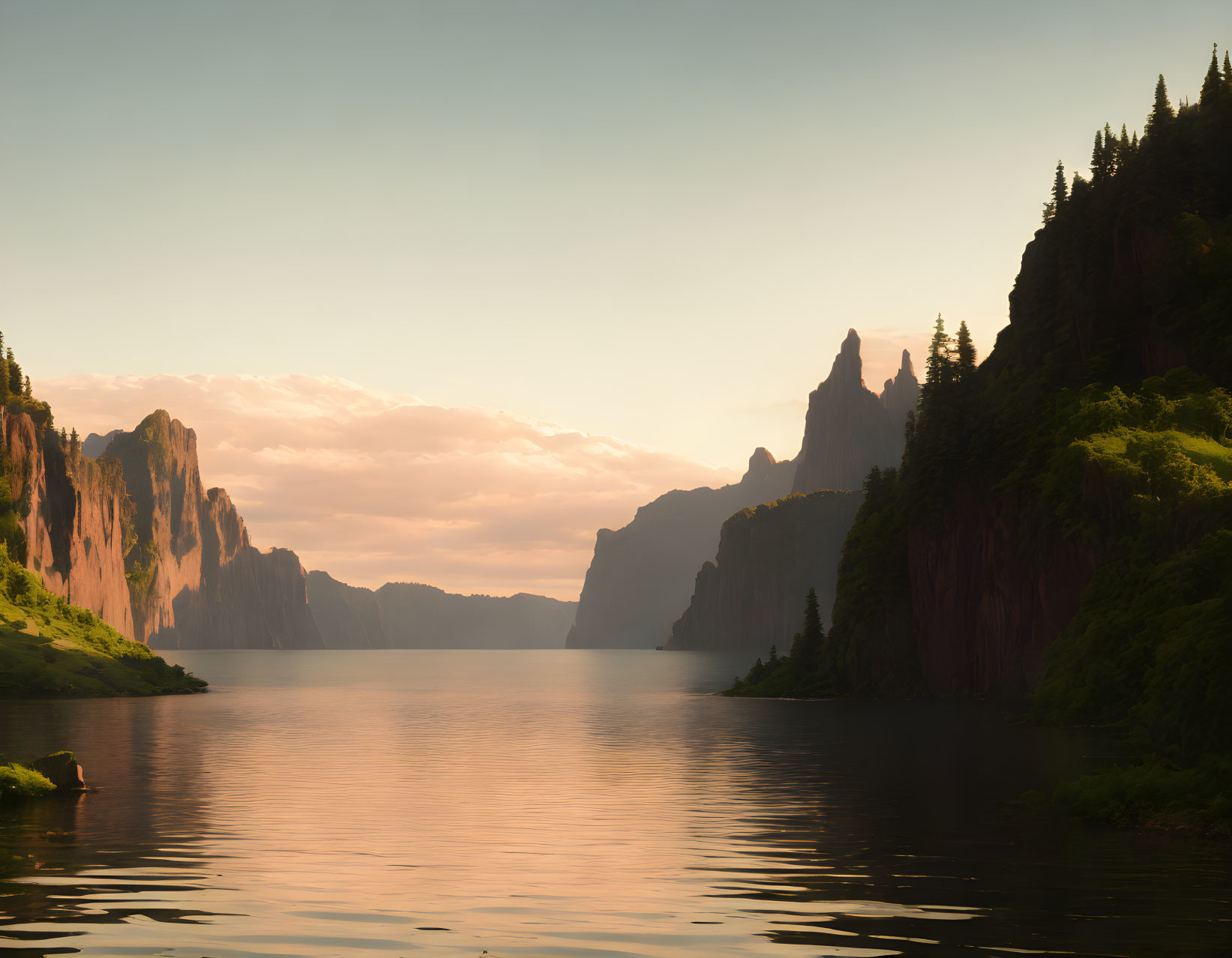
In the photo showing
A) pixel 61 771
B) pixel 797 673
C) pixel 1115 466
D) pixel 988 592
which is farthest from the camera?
pixel 797 673

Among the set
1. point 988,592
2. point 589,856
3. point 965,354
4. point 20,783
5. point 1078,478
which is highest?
point 965,354

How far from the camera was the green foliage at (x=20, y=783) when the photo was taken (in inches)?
1435

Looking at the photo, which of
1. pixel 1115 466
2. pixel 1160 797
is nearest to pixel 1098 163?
pixel 1115 466

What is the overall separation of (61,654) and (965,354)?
325 ft

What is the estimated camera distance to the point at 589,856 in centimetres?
2816

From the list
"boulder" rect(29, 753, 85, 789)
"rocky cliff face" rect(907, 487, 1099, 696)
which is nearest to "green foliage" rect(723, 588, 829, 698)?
"rocky cliff face" rect(907, 487, 1099, 696)

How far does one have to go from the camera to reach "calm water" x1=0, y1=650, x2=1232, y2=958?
1908 cm

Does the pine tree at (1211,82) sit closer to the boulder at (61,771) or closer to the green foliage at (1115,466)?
the green foliage at (1115,466)

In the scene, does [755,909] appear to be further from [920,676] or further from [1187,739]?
[920,676]

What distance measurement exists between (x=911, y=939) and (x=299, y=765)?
38.4m

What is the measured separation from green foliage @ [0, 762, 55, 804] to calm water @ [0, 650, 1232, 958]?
1.05 metres

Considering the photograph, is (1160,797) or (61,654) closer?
(1160,797)

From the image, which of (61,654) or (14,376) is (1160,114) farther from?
(14,376)

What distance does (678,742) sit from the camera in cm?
6456
